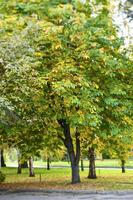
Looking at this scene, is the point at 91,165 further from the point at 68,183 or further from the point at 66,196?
the point at 66,196

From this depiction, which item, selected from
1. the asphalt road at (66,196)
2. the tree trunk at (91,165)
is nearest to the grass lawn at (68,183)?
the tree trunk at (91,165)

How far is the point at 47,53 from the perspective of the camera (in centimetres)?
2342

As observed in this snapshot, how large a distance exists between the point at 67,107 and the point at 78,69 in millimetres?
2261

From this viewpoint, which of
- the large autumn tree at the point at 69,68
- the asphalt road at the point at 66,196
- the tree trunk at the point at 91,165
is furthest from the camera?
the tree trunk at the point at 91,165

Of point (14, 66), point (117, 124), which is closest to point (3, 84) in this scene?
point (14, 66)

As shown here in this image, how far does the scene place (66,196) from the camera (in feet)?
66.8

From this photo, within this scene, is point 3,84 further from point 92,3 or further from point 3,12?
point 92,3

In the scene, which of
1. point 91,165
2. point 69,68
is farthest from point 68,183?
point 69,68

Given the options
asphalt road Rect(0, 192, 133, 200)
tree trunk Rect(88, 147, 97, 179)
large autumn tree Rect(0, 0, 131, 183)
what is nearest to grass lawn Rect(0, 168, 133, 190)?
tree trunk Rect(88, 147, 97, 179)

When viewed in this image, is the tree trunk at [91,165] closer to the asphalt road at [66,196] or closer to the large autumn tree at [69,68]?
the large autumn tree at [69,68]

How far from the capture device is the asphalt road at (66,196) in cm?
1933

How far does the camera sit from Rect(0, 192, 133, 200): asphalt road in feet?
63.4

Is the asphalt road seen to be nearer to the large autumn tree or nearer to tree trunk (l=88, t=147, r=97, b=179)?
the large autumn tree

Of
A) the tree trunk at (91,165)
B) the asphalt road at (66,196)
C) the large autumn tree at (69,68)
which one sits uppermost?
the large autumn tree at (69,68)
